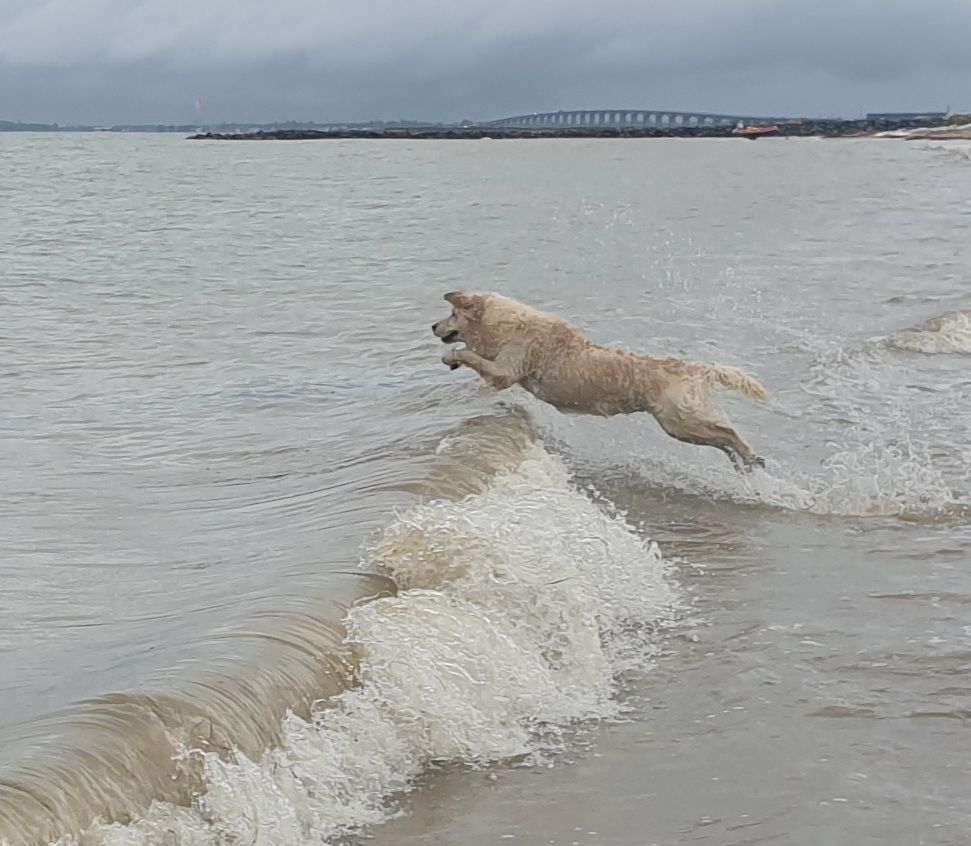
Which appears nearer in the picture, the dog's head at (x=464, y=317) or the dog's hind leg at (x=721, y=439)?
the dog's hind leg at (x=721, y=439)

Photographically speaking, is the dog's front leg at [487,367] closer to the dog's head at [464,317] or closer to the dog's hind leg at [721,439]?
the dog's head at [464,317]

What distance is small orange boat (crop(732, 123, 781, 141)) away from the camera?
15393 centimetres

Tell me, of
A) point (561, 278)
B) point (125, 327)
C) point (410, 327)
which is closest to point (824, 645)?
point (410, 327)

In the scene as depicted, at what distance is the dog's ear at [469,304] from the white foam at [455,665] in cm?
271

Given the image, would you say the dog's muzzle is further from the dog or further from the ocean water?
the ocean water

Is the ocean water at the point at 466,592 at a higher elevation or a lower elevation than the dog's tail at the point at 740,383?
lower

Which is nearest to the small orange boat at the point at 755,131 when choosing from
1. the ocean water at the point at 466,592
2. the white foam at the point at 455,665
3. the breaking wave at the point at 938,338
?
the breaking wave at the point at 938,338

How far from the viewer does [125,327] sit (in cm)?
1566

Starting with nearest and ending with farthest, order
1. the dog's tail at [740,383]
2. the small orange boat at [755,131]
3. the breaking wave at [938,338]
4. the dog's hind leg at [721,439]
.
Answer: the dog's tail at [740,383], the dog's hind leg at [721,439], the breaking wave at [938,338], the small orange boat at [755,131]

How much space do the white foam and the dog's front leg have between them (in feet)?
7.69

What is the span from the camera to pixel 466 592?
568 cm

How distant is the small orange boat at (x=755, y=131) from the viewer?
15393 centimetres

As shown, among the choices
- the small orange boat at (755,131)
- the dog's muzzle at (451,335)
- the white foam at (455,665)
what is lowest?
the white foam at (455,665)

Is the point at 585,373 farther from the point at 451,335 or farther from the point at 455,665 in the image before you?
the point at 455,665
